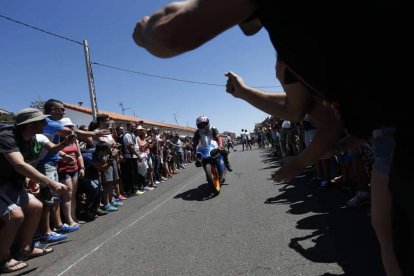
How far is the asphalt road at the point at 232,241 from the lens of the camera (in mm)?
A: 2652

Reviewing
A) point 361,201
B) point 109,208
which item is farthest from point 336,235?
point 109,208

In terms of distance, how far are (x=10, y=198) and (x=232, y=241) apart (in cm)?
264

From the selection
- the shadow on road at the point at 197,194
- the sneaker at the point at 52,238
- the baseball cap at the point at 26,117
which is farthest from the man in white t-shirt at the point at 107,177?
the baseball cap at the point at 26,117

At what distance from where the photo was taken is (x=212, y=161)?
711 centimetres

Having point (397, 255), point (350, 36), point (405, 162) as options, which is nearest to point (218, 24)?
point (350, 36)

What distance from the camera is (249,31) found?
100 cm

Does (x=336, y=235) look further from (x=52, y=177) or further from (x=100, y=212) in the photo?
(x=100, y=212)

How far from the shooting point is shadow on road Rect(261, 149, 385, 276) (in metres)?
2.46

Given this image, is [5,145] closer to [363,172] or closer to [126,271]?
[126,271]

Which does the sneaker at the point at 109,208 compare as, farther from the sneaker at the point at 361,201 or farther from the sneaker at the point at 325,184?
the sneaker at the point at 361,201

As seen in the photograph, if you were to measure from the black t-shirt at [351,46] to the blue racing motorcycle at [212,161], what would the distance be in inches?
225

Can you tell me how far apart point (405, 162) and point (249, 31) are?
2.02 ft

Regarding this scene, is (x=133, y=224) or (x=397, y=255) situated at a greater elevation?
(x=397, y=255)

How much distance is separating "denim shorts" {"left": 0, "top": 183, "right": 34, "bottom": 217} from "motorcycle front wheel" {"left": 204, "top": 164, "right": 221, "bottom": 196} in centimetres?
351
